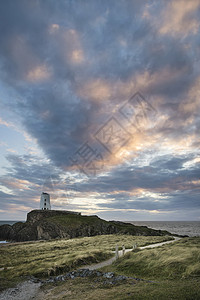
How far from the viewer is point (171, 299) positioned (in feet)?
37.2

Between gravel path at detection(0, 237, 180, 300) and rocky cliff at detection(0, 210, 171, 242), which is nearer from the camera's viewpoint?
gravel path at detection(0, 237, 180, 300)

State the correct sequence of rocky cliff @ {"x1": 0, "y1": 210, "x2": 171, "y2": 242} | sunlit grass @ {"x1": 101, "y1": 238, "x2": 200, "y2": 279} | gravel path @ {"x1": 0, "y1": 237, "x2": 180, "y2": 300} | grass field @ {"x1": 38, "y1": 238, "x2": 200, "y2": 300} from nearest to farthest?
grass field @ {"x1": 38, "y1": 238, "x2": 200, "y2": 300} < gravel path @ {"x1": 0, "y1": 237, "x2": 180, "y2": 300} < sunlit grass @ {"x1": 101, "y1": 238, "x2": 200, "y2": 279} < rocky cliff @ {"x1": 0, "y1": 210, "x2": 171, "y2": 242}

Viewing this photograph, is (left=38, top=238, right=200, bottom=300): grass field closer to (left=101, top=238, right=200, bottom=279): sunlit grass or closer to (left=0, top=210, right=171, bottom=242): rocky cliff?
(left=101, top=238, right=200, bottom=279): sunlit grass

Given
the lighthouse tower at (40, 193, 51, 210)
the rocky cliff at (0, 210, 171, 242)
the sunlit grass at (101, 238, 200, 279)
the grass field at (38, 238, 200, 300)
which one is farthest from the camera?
the lighthouse tower at (40, 193, 51, 210)

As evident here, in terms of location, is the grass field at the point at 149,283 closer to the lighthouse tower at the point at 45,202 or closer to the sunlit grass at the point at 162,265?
the sunlit grass at the point at 162,265

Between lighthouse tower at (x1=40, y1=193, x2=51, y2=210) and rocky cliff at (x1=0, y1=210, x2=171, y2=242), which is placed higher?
lighthouse tower at (x1=40, y1=193, x2=51, y2=210)

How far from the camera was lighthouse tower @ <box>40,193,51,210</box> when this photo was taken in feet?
373

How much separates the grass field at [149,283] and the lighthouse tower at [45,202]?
317 feet

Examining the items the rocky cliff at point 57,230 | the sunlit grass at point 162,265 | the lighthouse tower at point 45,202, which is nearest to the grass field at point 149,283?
the sunlit grass at point 162,265

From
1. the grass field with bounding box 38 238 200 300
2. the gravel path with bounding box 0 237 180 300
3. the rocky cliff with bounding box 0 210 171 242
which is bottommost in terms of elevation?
the gravel path with bounding box 0 237 180 300

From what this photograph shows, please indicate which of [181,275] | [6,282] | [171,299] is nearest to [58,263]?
[6,282]

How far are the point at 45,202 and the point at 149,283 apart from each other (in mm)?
107052

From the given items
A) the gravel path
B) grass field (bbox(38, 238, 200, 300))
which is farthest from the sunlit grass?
the gravel path

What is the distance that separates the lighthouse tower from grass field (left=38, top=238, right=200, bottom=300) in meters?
96.5
